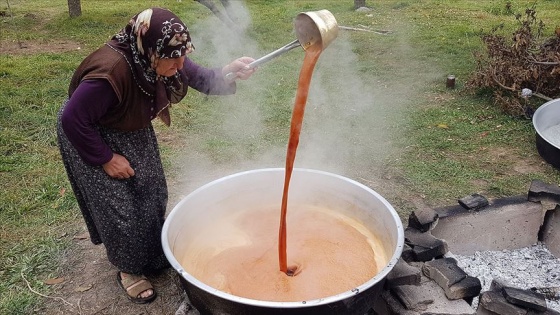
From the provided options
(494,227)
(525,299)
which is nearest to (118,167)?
(525,299)

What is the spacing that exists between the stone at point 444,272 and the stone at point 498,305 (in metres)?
0.13

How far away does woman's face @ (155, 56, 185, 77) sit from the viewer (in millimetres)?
2230

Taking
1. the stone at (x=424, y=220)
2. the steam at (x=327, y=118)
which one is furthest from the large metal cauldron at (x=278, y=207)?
the steam at (x=327, y=118)

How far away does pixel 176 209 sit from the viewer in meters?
2.43

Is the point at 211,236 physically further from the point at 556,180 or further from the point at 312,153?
the point at 556,180

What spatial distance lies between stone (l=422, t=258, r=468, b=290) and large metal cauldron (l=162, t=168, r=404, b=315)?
207 millimetres

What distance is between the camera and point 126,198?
256 cm

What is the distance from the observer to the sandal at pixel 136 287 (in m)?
2.81

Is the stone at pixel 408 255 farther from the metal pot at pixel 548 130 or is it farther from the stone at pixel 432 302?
the metal pot at pixel 548 130

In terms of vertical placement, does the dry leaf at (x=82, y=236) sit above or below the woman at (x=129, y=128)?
below

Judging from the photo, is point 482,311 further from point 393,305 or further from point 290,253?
point 290,253

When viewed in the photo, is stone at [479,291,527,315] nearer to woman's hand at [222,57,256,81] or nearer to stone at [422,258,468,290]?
stone at [422,258,468,290]

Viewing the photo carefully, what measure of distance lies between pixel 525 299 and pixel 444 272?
0.36 meters

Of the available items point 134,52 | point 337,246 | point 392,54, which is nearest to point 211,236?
point 337,246
